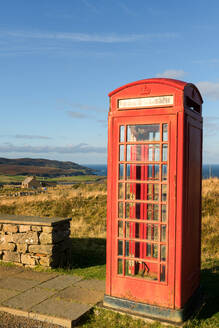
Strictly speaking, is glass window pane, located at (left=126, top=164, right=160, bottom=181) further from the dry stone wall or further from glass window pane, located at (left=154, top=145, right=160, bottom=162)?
the dry stone wall

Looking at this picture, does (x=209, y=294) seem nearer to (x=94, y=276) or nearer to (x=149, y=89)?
(x=94, y=276)

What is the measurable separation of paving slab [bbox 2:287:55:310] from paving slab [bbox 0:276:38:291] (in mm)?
196

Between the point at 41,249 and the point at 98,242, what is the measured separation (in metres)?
2.58

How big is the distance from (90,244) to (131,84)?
5169 mm

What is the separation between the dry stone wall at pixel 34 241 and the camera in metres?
6.12

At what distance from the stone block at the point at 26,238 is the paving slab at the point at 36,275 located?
0.55 metres

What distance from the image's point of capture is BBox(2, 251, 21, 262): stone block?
6.44 metres

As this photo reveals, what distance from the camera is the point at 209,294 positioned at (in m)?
4.90

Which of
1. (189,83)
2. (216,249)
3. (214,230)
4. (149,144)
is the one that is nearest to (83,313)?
(149,144)

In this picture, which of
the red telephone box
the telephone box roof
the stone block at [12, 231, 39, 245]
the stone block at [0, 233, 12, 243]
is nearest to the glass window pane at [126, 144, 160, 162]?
the red telephone box

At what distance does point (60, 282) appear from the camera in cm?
543

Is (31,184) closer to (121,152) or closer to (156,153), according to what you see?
(121,152)

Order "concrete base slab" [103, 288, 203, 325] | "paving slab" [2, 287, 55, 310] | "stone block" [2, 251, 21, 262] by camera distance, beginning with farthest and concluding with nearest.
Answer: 1. "stone block" [2, 251, 21, 262]
2. "paving slab" [2, 287, 55, 310]
3. "concrete base slab" [103, 288, 203, 325]

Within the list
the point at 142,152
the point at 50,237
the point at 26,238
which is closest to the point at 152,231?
the point at 142,152
